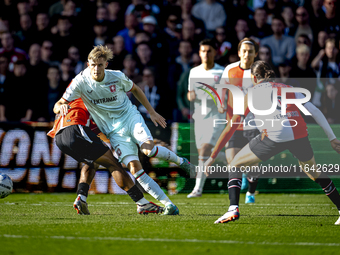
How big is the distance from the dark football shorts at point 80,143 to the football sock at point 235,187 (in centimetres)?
172

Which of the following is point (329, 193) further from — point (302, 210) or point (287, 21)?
point (287, 21)

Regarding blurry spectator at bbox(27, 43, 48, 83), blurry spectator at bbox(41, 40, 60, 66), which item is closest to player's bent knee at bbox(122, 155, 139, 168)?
blurry spectator at bbox(27, 43, 48, 83)

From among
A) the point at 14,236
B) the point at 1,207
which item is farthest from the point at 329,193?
the point at 1,207

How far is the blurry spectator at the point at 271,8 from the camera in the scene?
515 inches

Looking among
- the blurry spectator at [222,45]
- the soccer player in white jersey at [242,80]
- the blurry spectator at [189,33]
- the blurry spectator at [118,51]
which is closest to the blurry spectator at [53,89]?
the blurry spectator at [118,51]

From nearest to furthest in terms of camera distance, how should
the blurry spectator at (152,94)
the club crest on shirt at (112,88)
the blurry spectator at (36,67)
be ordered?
the club crest on shirt at (112,88) → the blurry spectator at (152,94) → the blurry spectator at (36,67)

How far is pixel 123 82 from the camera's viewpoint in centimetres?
673

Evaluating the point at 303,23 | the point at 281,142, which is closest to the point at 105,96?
the point at 281,142

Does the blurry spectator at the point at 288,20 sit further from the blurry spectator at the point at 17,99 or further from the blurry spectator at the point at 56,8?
the blurry spectator at the point at 17,99

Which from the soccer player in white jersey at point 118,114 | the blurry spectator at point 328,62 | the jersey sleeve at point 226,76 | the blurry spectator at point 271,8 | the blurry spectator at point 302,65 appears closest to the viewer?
the soccer player in white jersey at point 118,114

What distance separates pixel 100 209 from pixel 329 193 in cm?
319

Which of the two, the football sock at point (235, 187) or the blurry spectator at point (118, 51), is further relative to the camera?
the blurry spectator at point (118, 51)

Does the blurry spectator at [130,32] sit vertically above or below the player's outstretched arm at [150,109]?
above

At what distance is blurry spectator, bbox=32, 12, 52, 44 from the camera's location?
40.4ft
